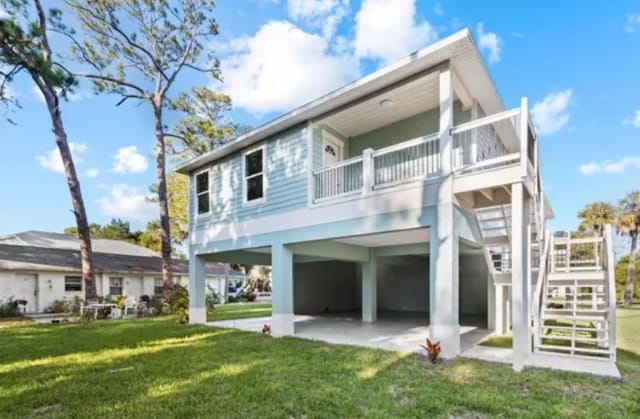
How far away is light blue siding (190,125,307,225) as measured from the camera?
9.07 m

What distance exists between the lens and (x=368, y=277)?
1147 cm

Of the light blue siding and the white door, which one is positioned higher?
the light blue siding

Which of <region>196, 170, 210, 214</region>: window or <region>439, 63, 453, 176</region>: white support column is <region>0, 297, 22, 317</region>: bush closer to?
<region>196, 170, 210, 214</region>: window

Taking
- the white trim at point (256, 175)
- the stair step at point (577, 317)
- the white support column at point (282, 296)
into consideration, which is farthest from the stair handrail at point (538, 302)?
the white trim at point (256, 175)

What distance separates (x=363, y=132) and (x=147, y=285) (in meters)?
19.5

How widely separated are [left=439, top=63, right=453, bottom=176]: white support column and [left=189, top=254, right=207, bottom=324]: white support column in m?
8.78

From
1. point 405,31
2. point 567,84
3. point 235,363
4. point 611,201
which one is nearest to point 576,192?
point 611,201

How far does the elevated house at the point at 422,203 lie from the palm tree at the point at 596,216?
15.6 metres

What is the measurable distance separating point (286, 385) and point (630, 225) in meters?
28.7

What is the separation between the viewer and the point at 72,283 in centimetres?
2019

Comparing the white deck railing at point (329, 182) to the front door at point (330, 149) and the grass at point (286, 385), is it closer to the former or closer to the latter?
the front door at point (330, 149)

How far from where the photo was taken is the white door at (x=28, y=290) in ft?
59.8

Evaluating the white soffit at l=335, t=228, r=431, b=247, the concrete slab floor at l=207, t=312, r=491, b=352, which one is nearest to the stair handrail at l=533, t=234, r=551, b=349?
the concrete slab floor at l=207, t=312, r=491, b=352

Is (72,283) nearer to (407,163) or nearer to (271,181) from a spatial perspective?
(271,181)
